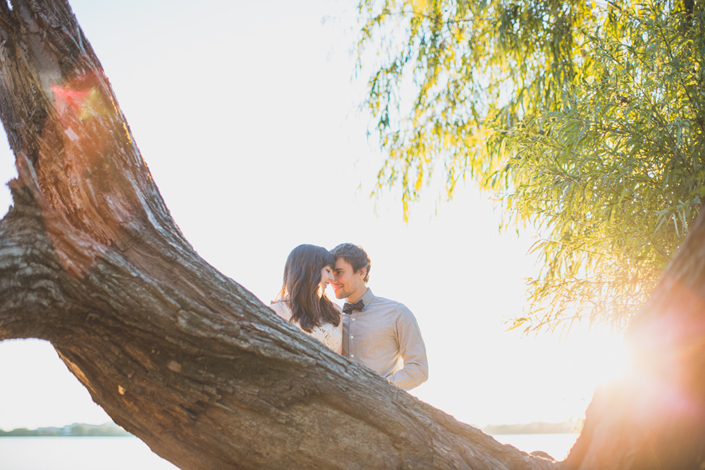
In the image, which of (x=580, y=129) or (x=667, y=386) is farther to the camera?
(x=580, y=129)

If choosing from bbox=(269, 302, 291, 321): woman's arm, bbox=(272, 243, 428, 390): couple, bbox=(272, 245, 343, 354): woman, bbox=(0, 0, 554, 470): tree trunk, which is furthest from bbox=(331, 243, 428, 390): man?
bbox=(0, 0, 554, 470): tree trunk

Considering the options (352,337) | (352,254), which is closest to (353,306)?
(352,337)

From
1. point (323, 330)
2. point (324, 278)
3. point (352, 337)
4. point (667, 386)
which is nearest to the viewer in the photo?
point (667, 386)

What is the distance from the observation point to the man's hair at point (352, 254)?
2.79m

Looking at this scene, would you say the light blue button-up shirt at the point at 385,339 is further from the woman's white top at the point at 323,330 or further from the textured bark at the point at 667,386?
the textured bark at the point at 667,386

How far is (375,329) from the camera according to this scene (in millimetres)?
2598

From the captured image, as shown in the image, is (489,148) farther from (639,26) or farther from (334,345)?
(334,345)

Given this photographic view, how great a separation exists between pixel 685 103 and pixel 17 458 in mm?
21711

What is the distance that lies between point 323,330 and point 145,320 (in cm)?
144

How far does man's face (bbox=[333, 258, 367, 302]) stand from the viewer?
2.80 meters

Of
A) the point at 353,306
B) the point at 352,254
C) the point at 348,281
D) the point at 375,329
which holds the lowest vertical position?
the point at 375,329

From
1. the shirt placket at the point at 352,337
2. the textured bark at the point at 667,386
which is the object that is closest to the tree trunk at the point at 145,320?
the textured bark at the point at 667,386

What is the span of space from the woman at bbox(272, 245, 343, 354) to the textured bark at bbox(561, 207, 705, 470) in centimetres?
163

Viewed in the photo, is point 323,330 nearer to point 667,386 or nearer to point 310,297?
point 310,297
